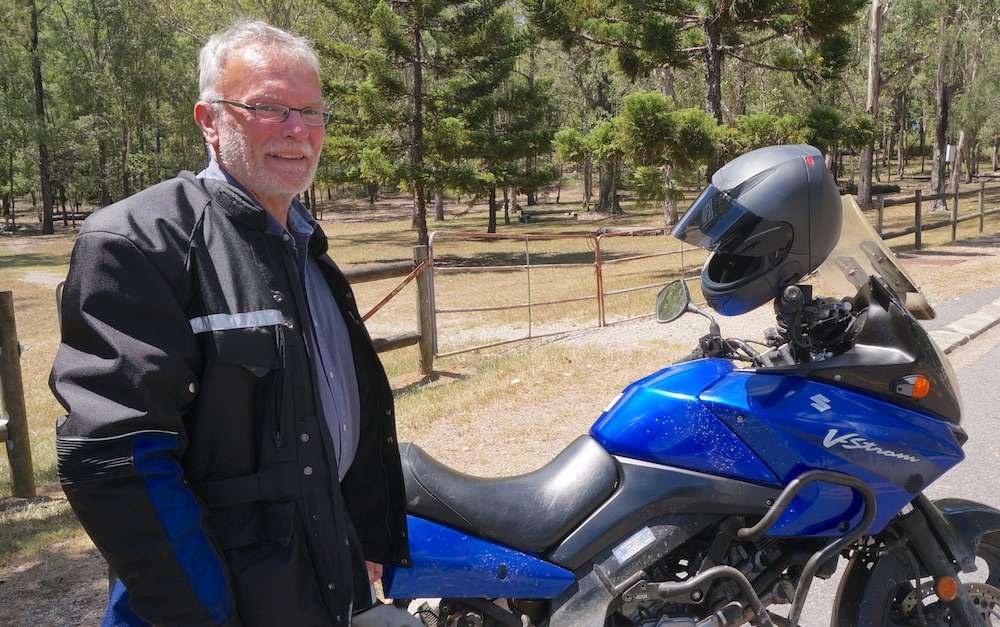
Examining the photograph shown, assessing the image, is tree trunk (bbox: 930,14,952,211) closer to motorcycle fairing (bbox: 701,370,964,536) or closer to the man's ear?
motorcycle fairing (bbox: 701,370,964,536)

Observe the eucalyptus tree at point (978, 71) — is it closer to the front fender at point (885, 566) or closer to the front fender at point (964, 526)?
the front fender at point (964, 526)

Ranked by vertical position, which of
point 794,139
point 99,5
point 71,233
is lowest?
point 71,233

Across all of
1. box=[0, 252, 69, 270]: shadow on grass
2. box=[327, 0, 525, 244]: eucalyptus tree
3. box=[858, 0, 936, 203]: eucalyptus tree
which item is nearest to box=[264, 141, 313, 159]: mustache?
box=[327, 0, 525, 244]: eucalyptus tree

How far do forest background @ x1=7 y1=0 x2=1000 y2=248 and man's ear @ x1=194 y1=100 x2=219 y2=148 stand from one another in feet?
41.9

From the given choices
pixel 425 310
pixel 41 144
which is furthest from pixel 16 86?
pixel 425 310

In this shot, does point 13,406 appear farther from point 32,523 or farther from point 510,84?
point 510,84

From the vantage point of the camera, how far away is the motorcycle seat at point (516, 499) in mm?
2238

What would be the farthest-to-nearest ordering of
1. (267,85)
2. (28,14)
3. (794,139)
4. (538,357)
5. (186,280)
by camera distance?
1. (28,14)
2. (794,139)
3. (538,357)
4. (267,85)
5. (186,280)

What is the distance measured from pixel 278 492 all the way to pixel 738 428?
4.00 feet

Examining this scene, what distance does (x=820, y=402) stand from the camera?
2266mm

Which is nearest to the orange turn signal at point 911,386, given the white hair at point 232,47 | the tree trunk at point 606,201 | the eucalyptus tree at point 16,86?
the white hair at point 232,47

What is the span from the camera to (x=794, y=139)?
17.2 metres

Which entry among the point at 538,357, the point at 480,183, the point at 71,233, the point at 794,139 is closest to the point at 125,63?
the point at 71,233

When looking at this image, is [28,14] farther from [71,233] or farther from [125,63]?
[71,233]
